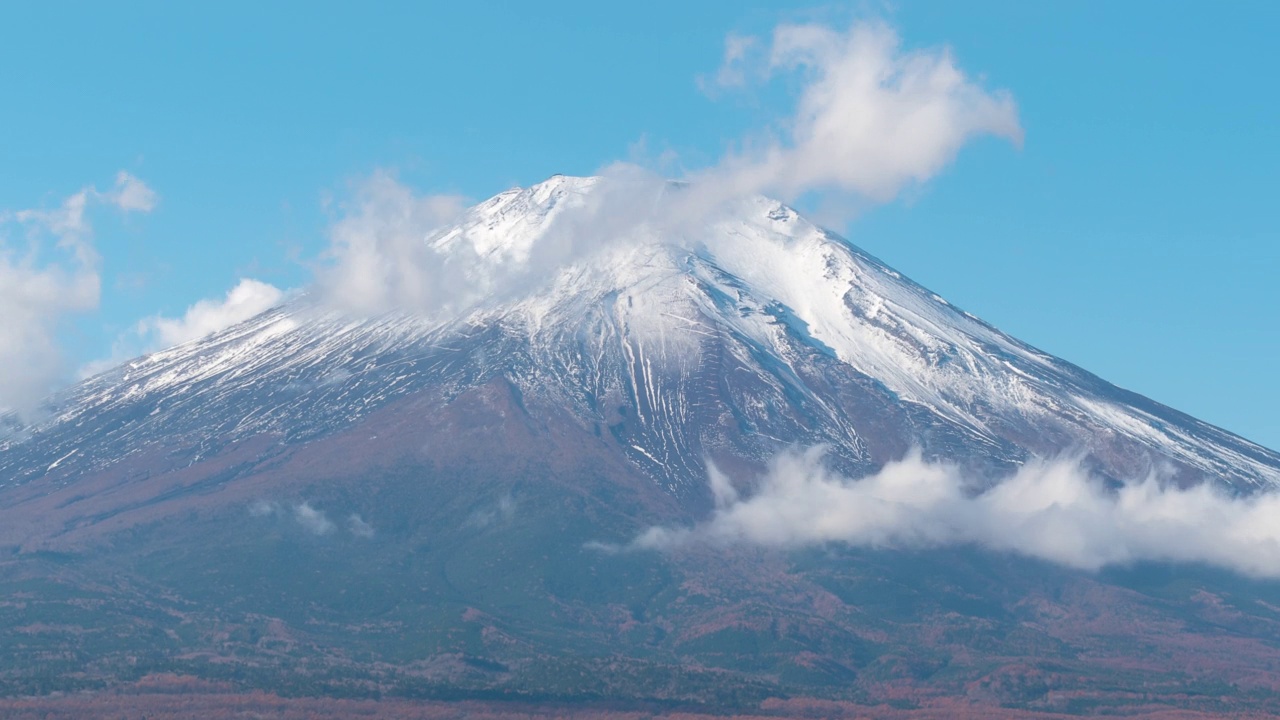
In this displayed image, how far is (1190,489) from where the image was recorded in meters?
193

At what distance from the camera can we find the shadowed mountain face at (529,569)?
134 metres

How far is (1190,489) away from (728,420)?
51.2 meters

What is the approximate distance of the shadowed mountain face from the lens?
13412cm

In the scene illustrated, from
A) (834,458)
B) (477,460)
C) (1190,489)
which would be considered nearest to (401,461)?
(477,460)

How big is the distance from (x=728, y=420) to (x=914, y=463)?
2041cm

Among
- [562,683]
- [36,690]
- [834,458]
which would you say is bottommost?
[36,690]

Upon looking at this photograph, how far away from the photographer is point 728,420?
627 ft

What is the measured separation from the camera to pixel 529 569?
159250 millimetres

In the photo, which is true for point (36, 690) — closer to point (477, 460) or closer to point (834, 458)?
point (477, 460)

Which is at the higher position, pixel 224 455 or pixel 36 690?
pixel 224 455

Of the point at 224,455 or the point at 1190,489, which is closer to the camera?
the point at 224,455

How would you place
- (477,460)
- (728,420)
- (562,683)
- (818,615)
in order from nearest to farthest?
(562,683) < (818,615) < (477,460) < (728,420)

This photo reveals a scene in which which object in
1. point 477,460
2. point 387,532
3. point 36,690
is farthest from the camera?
point 477,460

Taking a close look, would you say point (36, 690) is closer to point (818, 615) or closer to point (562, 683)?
point (562, 683)
